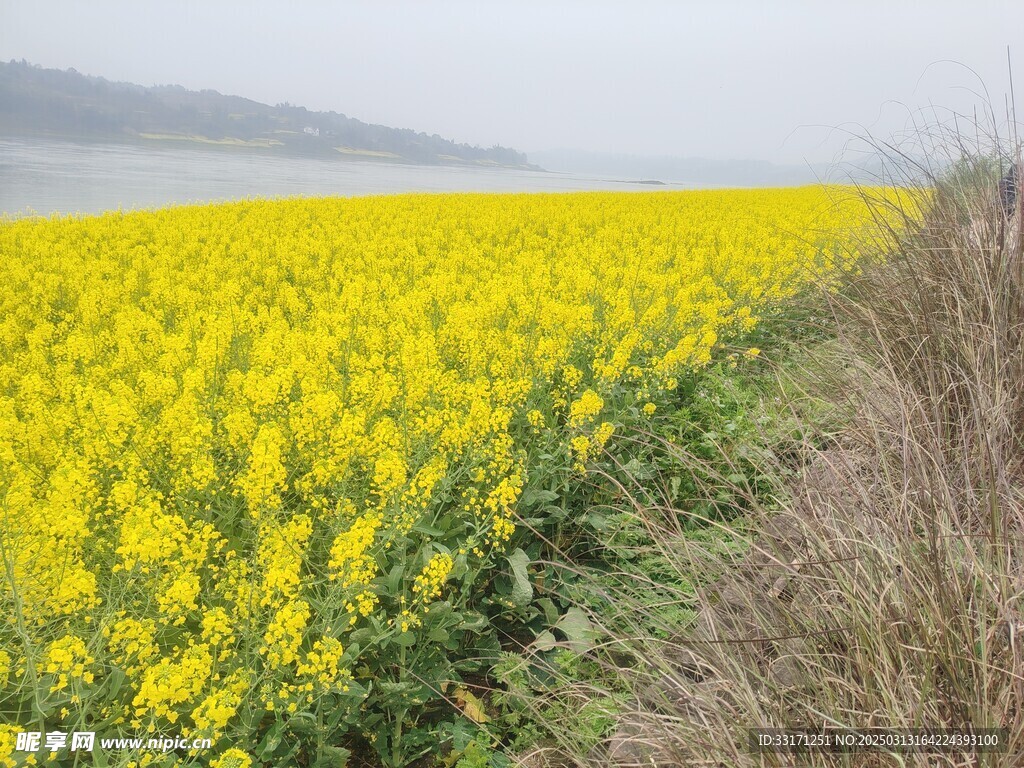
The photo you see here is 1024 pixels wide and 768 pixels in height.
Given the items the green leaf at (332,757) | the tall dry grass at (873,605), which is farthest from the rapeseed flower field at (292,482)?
the tall dry grass at (873,605)

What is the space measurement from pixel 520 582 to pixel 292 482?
1.15 meters

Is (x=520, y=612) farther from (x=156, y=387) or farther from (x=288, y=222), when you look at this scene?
(x=288, y=222)

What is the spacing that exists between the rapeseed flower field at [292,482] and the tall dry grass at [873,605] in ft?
2.21

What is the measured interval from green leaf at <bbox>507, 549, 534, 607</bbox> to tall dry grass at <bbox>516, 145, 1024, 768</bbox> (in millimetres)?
547

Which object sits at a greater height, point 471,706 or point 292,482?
point 292,482

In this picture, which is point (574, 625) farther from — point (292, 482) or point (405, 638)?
point (292, 482)

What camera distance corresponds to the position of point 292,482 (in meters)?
2.93

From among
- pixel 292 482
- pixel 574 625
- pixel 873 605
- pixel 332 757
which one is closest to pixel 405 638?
pixel 332 757

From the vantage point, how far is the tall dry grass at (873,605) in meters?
1.28

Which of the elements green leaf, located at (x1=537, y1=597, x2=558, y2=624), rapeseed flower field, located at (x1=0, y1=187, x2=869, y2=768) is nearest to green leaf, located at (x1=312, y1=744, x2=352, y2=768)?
rapeseed flower field, located at (x1=0, y1=187, x2=869, y2=768)

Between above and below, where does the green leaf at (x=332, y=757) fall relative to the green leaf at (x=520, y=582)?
below

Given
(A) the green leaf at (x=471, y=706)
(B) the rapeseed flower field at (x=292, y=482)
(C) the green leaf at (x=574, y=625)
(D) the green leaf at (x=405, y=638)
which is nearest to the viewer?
(B) the rapeseed flower field at (x=292, y=482)

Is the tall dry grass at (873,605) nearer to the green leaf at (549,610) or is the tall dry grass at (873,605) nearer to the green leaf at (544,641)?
the green leaf at (544,641)

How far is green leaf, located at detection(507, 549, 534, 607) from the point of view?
253 cm
